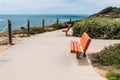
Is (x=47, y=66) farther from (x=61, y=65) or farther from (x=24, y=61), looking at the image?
(x=24, y=61)

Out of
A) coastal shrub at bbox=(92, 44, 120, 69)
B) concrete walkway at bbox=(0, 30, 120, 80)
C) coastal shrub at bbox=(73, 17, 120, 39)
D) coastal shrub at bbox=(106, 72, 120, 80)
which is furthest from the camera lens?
coastal shrub at bbox=(73, 17, 120, 39)

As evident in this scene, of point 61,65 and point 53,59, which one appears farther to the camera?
point 53,59

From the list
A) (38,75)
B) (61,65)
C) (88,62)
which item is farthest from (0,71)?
(88,62)

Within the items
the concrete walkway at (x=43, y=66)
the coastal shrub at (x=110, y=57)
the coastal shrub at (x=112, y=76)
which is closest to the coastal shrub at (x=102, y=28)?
the concrete walkway at (x=43, y=66)

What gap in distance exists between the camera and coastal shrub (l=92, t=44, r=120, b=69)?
12.8 metres

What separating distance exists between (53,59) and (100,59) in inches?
67.9

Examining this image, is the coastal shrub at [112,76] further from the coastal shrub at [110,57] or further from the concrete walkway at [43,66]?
the coastal shrub at [110,57]

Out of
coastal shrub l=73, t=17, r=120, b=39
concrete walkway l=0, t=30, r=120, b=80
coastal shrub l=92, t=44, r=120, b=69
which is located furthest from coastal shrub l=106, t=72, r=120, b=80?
coastal shrub l=73, t=17, r=120, b=39

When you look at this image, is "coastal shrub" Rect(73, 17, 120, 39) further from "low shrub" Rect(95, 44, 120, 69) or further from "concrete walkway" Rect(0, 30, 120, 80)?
"low shrub" Rect(95, 44, 120, 69)

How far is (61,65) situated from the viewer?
1263 cm

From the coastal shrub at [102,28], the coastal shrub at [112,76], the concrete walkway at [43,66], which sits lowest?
the concrete walkway at [43,66]

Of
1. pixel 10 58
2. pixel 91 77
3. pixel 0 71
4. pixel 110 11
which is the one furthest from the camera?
pixel 110 11

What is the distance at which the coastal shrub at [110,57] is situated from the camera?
502 inches

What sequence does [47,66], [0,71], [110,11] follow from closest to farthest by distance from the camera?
[0,71], [47,66], [110,11]
